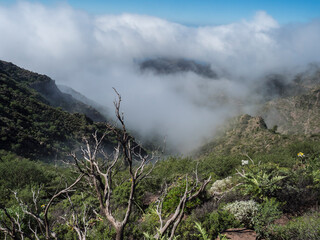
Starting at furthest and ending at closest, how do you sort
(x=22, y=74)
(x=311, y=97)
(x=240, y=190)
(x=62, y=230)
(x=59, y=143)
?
(x=311, y=97), (x=22, y=74), (x=59, y=143), (x=240, y=190), (x=62, y=230)

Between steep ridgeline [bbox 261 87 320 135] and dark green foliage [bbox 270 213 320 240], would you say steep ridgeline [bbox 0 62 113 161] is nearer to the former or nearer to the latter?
dark green foliage [bbox 270 213 320 240]

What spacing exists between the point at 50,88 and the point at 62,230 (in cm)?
12171

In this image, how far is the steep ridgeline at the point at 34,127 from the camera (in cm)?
4616

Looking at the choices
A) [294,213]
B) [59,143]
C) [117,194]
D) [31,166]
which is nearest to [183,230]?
[294,213]

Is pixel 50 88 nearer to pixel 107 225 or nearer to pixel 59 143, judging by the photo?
pixel 59 143

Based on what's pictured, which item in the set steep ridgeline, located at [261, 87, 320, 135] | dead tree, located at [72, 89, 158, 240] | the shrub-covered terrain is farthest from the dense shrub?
steep ridgeline, located at [261, 87, 320, 135]

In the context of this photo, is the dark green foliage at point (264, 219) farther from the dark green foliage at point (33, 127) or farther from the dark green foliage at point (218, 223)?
the dark green foliage at point (33, 127)

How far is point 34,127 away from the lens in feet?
185

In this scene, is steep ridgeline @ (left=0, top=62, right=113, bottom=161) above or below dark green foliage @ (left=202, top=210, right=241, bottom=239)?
below

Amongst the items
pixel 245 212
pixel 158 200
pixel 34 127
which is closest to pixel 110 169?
pixel 158 200

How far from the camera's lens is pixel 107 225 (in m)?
6.81

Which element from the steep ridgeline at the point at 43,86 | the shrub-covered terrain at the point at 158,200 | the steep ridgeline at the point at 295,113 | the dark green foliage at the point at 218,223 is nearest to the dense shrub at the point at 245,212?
the shrub-covered terrain at the point at 158,200

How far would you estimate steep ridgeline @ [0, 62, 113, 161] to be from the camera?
4616 cm

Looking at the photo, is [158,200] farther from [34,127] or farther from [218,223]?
[34,127]
